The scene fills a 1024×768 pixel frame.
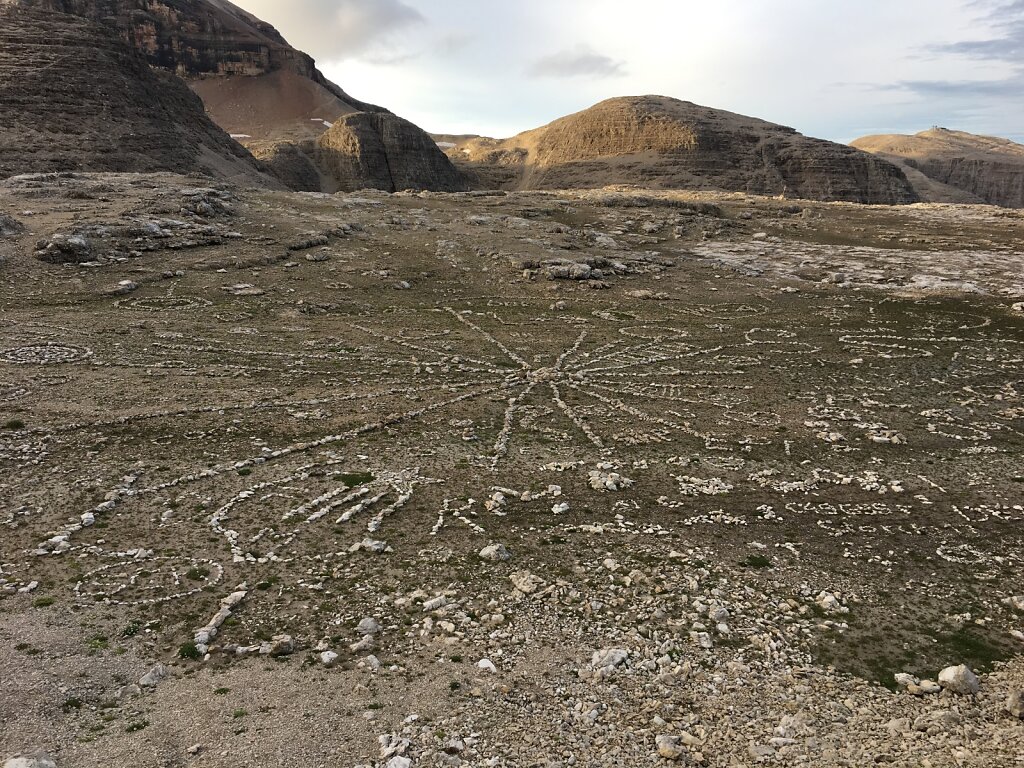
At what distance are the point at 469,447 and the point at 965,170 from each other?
574 ft

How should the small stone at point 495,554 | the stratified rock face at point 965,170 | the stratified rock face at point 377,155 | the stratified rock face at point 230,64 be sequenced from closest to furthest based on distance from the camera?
the small stone at point 495,554, the stratified rock face at point 377,155, the stratified rock face at point 965,170, the stratified rock face at point 230,64

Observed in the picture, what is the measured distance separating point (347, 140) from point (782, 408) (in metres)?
94.0

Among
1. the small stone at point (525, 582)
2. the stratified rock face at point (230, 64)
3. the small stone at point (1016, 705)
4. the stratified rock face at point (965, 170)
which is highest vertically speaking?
the stratified rock face at point (230, 64)

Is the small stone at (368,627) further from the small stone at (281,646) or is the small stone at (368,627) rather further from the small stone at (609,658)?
the small stone at (609,658)

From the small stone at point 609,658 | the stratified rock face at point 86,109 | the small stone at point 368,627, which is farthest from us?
the stratified rock face at point 86,109

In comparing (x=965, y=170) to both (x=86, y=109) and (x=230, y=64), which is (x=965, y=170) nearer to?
(x=86, y=109)

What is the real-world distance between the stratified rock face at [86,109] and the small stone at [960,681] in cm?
6658

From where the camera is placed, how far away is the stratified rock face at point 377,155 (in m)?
95.1

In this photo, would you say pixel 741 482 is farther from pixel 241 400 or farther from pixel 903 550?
pixel 241 400

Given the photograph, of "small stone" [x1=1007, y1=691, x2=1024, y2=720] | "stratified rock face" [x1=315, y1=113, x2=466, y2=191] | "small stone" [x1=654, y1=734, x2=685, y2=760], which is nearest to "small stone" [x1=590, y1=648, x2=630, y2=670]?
"small stone" [x1=654, y1=734, x2=685, y2=760]

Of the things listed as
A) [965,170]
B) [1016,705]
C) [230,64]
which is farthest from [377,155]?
[965,170]

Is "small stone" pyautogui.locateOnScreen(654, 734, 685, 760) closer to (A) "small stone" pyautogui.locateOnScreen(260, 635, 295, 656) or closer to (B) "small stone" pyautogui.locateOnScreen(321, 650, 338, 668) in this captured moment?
(B) "small stone" pyautogui.locateOnScreen(321, 650, 338, 668)

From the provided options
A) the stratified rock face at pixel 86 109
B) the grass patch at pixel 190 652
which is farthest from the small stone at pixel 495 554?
the stratified rock face at pixel 86 109

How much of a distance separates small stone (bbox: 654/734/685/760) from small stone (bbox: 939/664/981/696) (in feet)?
12.2
